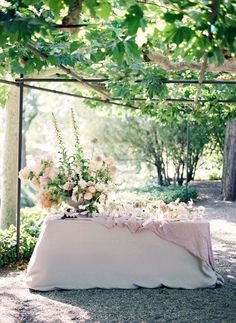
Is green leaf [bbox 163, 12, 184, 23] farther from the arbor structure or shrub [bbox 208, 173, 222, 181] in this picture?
shrub [bbox 208, 173, 222, 181]

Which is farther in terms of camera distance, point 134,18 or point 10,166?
point 10,166

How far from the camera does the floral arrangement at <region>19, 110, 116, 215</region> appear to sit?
5.96m

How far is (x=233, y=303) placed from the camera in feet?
17.5

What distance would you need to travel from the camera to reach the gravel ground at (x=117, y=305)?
486 centimetres

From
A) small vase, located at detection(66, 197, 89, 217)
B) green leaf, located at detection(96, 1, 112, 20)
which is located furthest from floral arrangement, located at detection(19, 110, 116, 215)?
green leaf, located at detection(96, 1, 112, 20)

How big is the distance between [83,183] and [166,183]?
12.5m

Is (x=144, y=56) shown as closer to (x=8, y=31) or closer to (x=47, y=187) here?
(x=47, y=187)

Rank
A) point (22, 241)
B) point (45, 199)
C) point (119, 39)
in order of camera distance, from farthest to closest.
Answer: point (22, 241) < point (45, 199) < point (119, 39)

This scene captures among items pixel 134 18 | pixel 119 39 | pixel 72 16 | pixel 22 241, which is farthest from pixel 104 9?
pixel 22 241

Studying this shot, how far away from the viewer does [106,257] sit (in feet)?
19.2

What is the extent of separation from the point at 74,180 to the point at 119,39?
7.30 feet

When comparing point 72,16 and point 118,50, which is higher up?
point 72,16

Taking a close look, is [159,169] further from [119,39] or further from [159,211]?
[119,39]

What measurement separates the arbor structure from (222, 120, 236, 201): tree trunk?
6.28 metres
